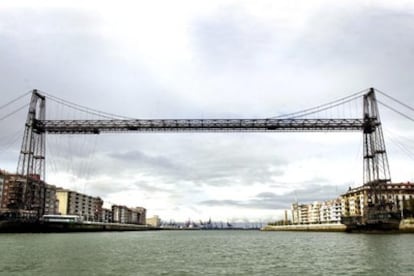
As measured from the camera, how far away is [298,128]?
173 ft

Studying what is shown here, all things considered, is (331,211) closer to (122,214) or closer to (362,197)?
(362,197)

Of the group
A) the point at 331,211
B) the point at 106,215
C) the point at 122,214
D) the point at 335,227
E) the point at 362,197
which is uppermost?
the point at 362,197

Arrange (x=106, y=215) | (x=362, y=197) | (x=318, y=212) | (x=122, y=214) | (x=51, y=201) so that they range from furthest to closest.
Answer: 1. (x=122, y=214)
2. (x=106, y=215)
3. (x=318, y=212)
4. (x=51, y=201)
5. (x=362, y=197)

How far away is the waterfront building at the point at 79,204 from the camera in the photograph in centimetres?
12394

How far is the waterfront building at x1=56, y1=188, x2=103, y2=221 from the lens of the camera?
123938mm

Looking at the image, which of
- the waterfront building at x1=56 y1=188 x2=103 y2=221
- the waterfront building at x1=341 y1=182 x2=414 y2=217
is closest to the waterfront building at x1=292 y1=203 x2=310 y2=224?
the waterfront building at x1=341 y1=182 x2=414 y2=217

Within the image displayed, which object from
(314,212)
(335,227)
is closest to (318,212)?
(314,212)

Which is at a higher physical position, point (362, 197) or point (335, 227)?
Answer: point (362, 197)

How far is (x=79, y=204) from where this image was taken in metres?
132

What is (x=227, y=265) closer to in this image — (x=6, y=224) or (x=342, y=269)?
(x=342, y=269)

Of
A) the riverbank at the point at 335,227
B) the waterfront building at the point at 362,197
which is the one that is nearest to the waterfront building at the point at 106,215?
the riverbank at the point at 335,227

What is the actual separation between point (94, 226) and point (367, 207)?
55.7 meters

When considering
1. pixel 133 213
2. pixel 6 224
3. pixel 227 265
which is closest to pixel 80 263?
pixel 227 265

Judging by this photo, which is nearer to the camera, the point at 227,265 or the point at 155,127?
the point at 227,265
